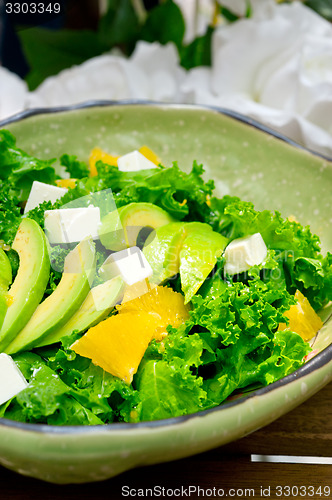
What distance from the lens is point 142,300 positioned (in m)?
1.52

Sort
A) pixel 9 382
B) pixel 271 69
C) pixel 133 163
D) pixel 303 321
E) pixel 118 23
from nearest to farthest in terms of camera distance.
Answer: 1. pixel 9 382
2. pixel 303 321
3. pixel 133 163
4. pixel 271 69
5. pixel 118 23

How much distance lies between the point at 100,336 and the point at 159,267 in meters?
0.32

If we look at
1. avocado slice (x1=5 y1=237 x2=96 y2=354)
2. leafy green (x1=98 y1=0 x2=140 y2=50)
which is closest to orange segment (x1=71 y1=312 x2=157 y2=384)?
avocado slice (x1=5 y1=237 x2=96 y2=354)

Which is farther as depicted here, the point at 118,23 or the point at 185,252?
the point at 118,23

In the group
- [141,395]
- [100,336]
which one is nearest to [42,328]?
[100,336]

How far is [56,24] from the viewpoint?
380 centimetres

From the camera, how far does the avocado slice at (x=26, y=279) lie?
1.46m

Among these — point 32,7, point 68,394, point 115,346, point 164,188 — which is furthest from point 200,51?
point 68,394

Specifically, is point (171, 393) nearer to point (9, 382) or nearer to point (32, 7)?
point (9, 382)

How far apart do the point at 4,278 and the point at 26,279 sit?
8 cm

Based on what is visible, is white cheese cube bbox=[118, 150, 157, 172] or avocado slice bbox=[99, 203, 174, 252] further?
white cheese cube bbox=[118, 150, 157, 172]

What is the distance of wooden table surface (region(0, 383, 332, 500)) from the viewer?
54.0 inches

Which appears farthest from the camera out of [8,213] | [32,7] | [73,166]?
[32,7]

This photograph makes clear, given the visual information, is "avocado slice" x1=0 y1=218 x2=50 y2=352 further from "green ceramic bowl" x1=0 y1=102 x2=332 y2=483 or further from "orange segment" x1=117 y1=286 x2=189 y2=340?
"green ceramic bowl" x1=0 y1=102 x2=332 y2=483
